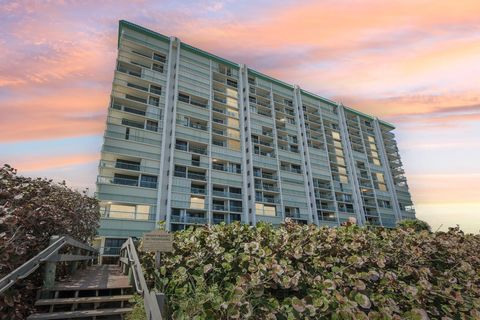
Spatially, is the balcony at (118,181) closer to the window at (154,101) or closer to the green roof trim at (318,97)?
the window at (154,101)

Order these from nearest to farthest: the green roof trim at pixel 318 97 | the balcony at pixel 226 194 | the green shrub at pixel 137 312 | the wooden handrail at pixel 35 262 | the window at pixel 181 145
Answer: the wooden handrail at pixel 35 262 < the green shrub at pixel 137 312 < the window at pixel 181 145 < the balcony at pixel 226 194 < the green roof trim at pixel 318 97

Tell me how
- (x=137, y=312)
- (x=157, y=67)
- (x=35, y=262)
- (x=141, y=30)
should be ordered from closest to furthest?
1. (x=35, y=262)
2. (x=137, y=312)
3. (x=141, y=30)
4. (x=157, y=67)

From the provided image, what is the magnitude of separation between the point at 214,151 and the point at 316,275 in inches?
1335

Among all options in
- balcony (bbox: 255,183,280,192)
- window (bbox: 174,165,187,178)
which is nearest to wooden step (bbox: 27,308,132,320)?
window (bbox: 174,165,187,178)

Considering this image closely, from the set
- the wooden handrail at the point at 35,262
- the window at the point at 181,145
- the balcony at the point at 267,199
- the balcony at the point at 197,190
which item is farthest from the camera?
the balcony at the point at 267,199

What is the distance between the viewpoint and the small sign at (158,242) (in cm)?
510

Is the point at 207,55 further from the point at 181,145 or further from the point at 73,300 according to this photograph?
the point at 73,300

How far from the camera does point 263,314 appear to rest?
11.1 feet

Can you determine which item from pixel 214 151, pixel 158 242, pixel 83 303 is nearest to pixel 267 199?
pixel 214 151

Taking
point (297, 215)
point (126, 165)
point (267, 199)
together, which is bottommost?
point (297, 215)

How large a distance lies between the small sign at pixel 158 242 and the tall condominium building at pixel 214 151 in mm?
21742

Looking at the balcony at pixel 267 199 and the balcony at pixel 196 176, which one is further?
the balcony at pixel 267 199

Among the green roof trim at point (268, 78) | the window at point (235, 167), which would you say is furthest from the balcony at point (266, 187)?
the green roof trim at point (268, 78)

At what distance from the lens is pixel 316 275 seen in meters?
4.06
